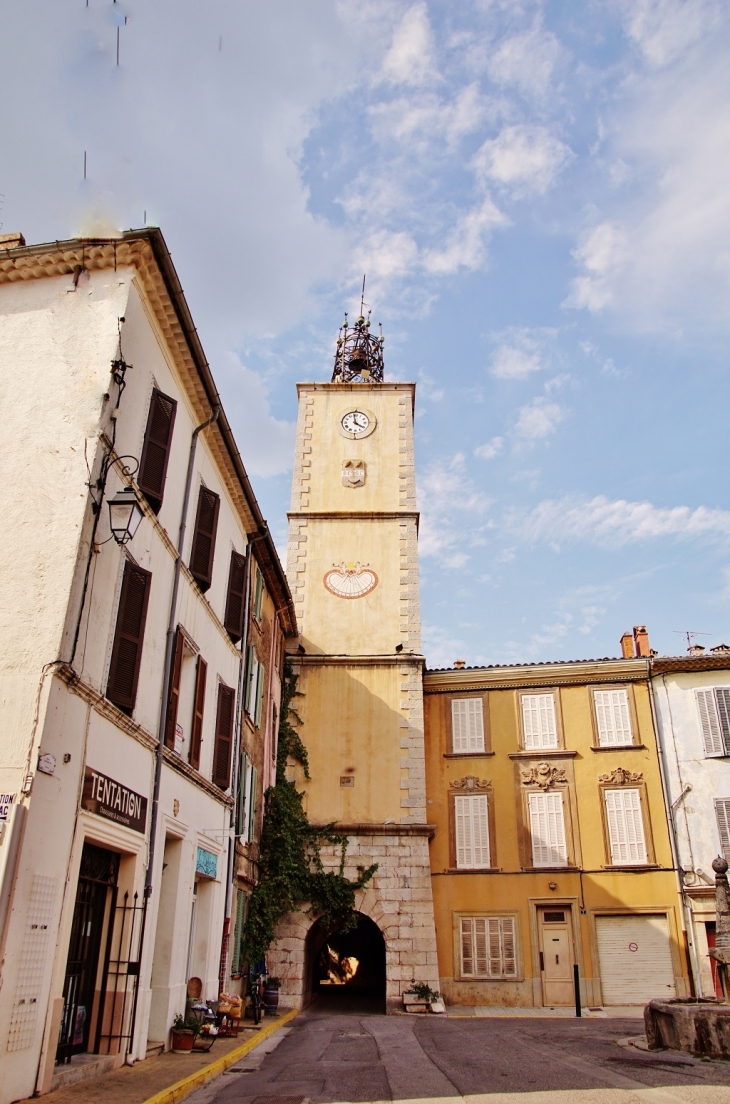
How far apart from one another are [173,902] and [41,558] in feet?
18.9

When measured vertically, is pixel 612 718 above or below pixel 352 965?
above

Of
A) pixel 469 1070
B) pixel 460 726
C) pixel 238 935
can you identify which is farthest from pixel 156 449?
pixel 460 726

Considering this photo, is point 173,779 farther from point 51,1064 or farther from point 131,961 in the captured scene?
point 51,1064

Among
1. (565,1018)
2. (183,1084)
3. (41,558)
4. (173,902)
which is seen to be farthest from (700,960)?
(41,558)

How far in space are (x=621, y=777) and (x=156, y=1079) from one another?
52.8ft

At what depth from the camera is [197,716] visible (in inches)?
553

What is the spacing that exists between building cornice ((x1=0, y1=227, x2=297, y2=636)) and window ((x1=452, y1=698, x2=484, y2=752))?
11505 mm

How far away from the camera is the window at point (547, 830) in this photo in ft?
73.2

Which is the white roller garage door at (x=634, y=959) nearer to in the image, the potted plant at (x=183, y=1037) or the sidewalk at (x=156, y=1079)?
the sidewalk at (x=156, y=1079)

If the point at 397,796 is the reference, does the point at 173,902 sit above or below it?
below

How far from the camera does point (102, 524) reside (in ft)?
33.1

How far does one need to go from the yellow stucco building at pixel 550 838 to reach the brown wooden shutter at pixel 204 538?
37.6 feet

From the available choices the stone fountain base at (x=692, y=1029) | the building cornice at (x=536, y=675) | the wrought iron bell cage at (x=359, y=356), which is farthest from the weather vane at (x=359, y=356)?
the stone fountain base at (x=692, y=1029)

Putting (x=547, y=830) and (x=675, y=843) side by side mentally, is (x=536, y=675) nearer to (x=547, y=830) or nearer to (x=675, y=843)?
(x=547, y=830)
